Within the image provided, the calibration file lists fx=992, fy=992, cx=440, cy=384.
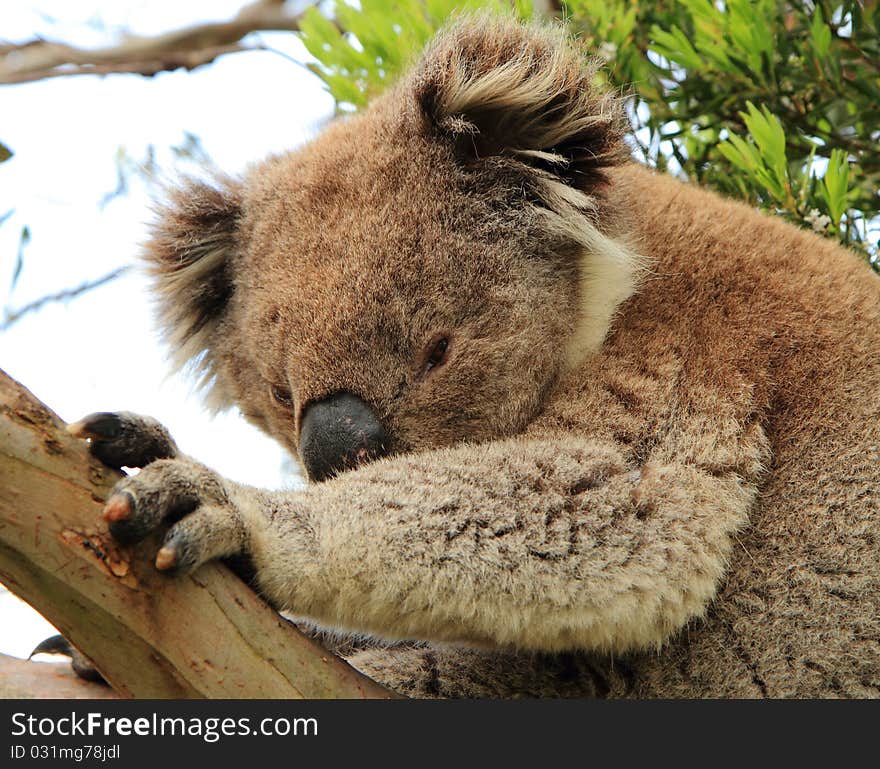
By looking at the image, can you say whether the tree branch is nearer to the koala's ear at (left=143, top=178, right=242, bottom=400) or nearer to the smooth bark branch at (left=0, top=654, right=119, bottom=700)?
the koala's ear at (left=143, top=178, right=242, bottom=400)

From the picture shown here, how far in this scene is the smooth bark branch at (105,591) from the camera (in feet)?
6.10

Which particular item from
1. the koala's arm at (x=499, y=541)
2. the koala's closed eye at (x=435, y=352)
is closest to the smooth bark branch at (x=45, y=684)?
the koala's arm at (x=499, y=541)

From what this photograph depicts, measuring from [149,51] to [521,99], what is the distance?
11.8 ft

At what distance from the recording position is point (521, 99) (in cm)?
293

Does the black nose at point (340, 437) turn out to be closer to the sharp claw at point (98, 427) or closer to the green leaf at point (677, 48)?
the sharp claw at point (98, 427)

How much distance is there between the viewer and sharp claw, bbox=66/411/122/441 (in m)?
1.92

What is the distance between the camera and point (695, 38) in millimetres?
3490

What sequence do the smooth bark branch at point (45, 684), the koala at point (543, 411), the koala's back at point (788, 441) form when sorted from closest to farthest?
the smooth bark branch at point (45, 684) < the koala at point (543, 411) < the koala's back at point (788, 441)

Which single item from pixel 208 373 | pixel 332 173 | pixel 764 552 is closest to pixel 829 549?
pixel 764 552

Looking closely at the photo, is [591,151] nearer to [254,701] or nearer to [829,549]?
[829,549]

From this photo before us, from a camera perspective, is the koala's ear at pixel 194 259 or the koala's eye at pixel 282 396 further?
the koala's ear at pixel 194 259

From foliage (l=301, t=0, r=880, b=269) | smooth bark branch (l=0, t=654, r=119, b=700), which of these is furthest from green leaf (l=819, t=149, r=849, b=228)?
smooth bark branch (l=0, t=654, r=119, b=700)

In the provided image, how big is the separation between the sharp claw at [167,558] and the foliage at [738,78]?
6.73ft

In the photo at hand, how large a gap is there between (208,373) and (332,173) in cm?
104
